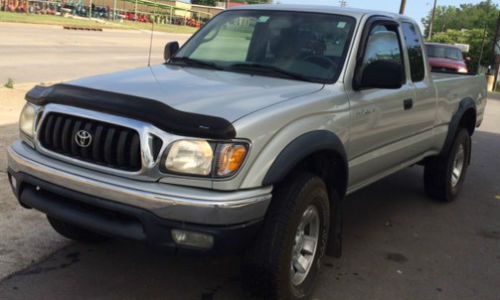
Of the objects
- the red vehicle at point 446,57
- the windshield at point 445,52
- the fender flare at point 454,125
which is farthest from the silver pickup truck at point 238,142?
the windshield at point 445,52

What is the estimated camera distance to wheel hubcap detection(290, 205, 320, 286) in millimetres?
3544

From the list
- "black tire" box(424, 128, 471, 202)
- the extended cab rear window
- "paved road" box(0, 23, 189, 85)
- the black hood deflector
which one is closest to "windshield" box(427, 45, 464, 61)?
"paved road" box(0, 23, 189, 85)

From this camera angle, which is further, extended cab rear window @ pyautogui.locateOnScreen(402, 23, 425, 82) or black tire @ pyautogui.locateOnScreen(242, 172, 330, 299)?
extended cab rear window @ pyautogui.locateOnScreen(402, 23, 425, 82)

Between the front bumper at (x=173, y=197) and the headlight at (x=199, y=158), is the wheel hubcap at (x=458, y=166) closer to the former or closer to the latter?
the front bumper at (x=173, y=197)

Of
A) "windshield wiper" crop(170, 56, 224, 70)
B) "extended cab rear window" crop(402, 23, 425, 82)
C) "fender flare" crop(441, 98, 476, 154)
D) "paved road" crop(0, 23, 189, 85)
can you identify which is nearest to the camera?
"windshield wiper" crop(170, 56, 224, 70)

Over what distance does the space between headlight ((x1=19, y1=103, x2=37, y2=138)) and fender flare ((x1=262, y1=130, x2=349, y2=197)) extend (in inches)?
58.2

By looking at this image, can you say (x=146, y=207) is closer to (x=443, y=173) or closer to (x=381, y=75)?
(x=381, y=75)

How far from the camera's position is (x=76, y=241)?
4355mm

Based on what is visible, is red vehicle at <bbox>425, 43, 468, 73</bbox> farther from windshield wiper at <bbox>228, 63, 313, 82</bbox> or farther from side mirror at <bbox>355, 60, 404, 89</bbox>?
windshield wiper at <bbox>228, 63, 313, 82</bbox>

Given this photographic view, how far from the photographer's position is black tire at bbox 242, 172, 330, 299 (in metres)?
3.22

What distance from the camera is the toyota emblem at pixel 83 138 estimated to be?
10.4 feet

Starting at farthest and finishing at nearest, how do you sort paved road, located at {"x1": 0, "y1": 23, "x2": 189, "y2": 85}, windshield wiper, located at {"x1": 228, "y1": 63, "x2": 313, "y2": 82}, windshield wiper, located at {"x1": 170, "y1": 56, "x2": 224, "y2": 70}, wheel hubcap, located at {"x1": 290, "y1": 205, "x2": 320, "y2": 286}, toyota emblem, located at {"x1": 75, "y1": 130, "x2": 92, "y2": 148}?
1. paved road, located at {"x1": 0, "y1": 23, "x2": 189, "y2": 85}
2. windshield wiper, located at {"x1": 170, "y1": 56, "x2": 224, "y2": 70}
3. windshield wiper, located at {"x1": 228, "y1": 63, "x2": 313, "y2": 82}
4. wheel hubcap, located at {"x1": 290, "y1": 205, "x2": 320, "y2": 286}
5. toyota emblem, located at {"x1": 75, "y1": 130, "x2": 92, "y2": 148}

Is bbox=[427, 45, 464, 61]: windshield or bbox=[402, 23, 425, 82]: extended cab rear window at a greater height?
bbox=[402, 23, 425, 82]: extended cab rear window

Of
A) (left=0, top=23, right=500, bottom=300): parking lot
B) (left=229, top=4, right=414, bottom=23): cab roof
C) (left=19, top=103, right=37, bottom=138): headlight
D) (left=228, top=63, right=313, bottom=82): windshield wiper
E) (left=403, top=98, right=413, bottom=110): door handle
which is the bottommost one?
(left=0, top=23, right=500, bottom=300): parking lot
